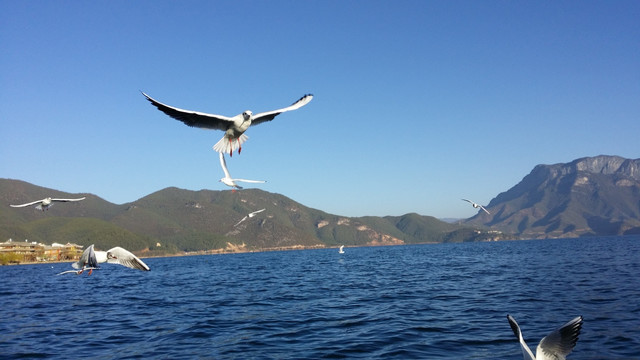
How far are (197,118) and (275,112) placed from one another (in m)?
2.25

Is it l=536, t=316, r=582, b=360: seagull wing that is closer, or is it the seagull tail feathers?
Answer: l=536, t=316, r=582, b=360: seagull wing

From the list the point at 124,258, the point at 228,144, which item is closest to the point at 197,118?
the point at 228,144

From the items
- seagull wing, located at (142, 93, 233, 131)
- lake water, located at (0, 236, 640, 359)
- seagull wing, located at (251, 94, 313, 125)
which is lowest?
lake water, located at (0, 236, 640, 359)

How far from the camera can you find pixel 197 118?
1045cm

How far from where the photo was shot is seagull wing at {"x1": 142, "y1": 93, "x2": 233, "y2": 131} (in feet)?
32.7

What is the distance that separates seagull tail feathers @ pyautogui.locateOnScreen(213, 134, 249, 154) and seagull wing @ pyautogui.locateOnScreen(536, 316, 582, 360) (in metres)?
7.83

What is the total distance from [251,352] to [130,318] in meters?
10.7

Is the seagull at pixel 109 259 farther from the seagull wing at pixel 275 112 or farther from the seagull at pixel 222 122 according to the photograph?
the seagull wing at pixel 275 112

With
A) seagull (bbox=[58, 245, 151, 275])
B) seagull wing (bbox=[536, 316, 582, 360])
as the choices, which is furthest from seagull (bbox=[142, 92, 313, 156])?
seagull wing (bbox=[536, 316, 582, 360])

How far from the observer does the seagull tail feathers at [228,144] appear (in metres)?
10.2

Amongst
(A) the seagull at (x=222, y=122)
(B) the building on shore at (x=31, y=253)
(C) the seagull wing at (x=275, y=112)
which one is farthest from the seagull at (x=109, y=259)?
(B) the building on shore at (x=31, y=253)

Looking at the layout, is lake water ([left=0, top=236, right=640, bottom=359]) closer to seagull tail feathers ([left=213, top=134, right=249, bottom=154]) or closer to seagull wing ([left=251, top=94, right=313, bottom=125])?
seagull tail feathers ([left=213, top=134, right=249, bottom=154])

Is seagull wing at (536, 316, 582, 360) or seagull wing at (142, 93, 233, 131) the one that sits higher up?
seagull wing at (142, 93, 233, 131)

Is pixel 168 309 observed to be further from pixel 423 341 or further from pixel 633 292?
pixel 633 292
